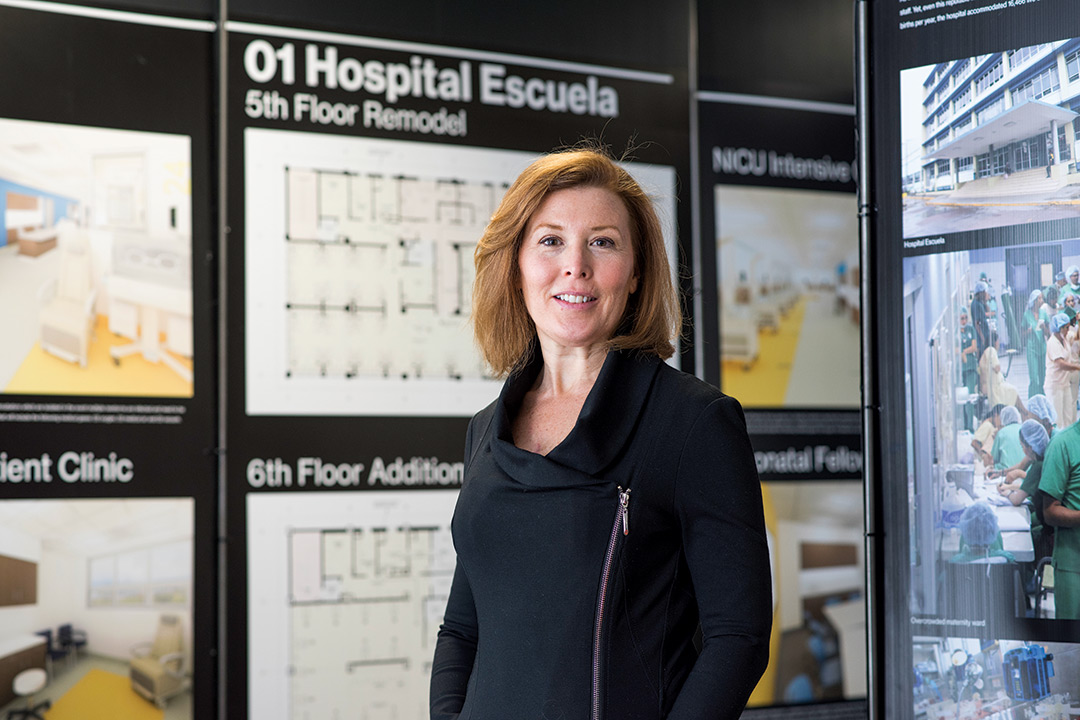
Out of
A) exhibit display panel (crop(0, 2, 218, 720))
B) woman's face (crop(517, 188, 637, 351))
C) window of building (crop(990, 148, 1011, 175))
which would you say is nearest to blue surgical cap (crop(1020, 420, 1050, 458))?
window of building (crop(990, 148, 1011, 175))

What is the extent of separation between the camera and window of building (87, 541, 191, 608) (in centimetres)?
330

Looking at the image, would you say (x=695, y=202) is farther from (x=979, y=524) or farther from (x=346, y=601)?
(x=979, y=524)

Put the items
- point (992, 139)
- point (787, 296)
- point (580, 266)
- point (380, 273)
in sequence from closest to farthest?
point (580, 266) < point (992, 139) < point (380, 273) < point (787, 296)

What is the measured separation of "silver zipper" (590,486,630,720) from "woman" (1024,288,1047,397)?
87 centimetres

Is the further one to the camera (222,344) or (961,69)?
(222,344)

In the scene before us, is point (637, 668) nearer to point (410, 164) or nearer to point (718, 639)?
point (718, 639)

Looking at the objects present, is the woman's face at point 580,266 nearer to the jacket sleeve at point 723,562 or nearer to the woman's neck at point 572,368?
the woman's neck at point 572,368

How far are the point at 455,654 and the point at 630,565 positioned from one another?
1.37 ft

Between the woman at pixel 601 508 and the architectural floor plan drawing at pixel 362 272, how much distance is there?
190cm

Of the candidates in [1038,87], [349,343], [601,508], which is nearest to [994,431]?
[1038,87]

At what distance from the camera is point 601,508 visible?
1.45m

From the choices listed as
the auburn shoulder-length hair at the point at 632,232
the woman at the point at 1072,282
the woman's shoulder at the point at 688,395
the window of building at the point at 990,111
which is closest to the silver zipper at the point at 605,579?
the woman's shoulder at the point at 688,395

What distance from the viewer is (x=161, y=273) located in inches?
135

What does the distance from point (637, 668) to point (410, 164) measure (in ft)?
8.70
